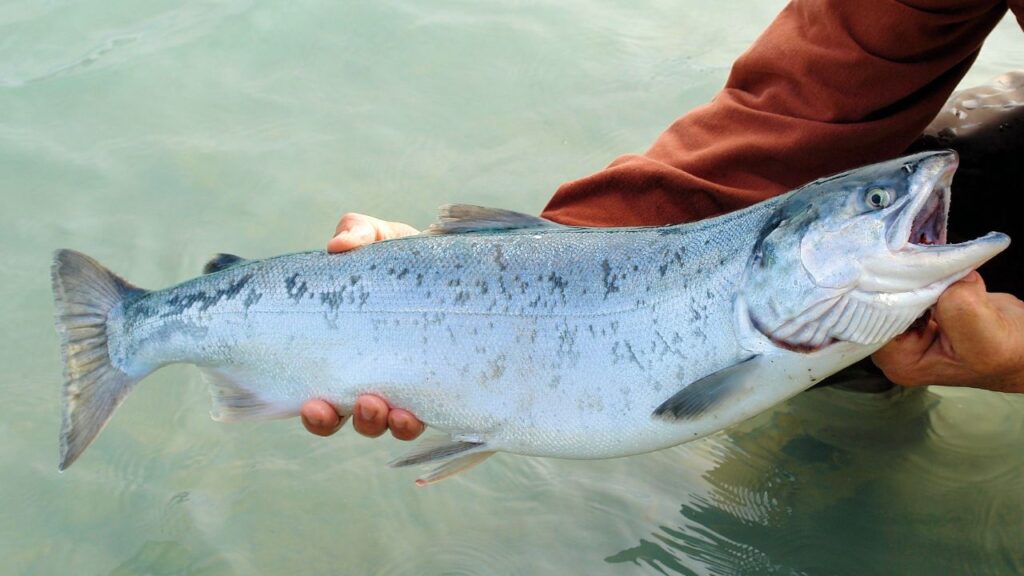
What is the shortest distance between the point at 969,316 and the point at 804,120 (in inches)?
49.4

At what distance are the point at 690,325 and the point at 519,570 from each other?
125 cm

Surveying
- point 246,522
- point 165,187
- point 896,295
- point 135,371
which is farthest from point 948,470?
point 165,187

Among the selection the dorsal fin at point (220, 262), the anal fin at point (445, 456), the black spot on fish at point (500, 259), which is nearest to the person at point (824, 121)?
the dorsal fin at point (220, 262)

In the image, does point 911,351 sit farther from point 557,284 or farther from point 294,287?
point 294,287

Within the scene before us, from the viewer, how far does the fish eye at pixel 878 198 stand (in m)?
2.48

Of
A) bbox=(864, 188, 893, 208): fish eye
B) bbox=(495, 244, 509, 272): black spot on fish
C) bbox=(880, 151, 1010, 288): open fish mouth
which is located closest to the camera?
bbox=(880, 151, 1010, 288): open fish mouth

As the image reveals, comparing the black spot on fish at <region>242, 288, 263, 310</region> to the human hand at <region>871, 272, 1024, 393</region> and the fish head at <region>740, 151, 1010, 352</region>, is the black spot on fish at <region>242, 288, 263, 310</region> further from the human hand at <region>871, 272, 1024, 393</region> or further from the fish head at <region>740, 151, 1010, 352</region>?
the human hand at <region>871, 272, 1024, 393</region>

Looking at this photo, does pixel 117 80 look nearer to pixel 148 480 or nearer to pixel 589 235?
pixel 148 480

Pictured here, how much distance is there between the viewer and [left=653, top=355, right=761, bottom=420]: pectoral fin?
261cm

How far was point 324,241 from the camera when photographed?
4.88 meters

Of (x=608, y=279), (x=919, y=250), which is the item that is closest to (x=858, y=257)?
(x=919, y=250)

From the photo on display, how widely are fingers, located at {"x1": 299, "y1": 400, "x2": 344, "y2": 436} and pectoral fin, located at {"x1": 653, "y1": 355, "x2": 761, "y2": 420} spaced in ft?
3.41

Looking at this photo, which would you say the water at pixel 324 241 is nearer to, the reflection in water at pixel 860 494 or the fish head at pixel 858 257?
the reflection in water at pixel 860 494

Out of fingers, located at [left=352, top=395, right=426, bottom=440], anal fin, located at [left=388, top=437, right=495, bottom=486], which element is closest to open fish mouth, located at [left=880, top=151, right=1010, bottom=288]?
anal fin, located at [left=388, top=437, right=495, bottom=486]
